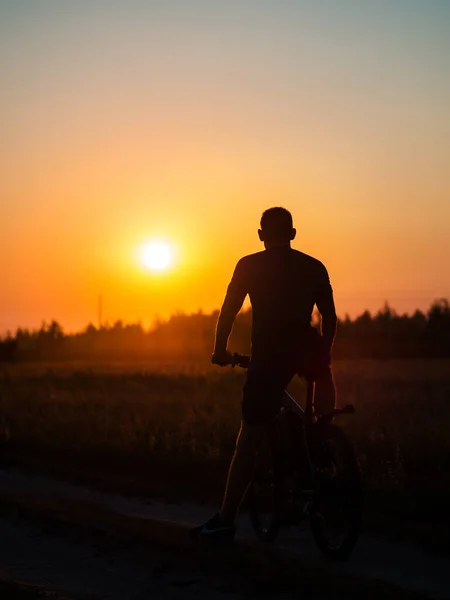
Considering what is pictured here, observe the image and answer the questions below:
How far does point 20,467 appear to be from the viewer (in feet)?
38.9

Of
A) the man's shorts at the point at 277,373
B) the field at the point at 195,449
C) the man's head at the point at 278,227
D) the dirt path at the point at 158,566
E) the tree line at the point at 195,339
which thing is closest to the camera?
the dirt path at the point at 158,566

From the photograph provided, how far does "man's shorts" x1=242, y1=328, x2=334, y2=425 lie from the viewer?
5926 millimetres

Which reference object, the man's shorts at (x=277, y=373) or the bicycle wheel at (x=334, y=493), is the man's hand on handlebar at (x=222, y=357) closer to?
the man's shorts at (x=277, y=373)

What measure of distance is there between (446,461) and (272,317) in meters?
4.20

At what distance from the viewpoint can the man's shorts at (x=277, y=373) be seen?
5.93 metres

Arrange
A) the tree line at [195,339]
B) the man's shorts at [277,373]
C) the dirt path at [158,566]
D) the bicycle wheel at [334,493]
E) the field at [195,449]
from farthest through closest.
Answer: the tree line at [195,339] → the field at [195,449] → the man's shorts at [277,373] → the bicycle wheel at [334,493] → the dirt path at [158,566]

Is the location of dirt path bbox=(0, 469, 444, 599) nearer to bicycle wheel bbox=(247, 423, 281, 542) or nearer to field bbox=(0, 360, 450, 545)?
bicycle wheel bbox=(247, 423, 281, 542)

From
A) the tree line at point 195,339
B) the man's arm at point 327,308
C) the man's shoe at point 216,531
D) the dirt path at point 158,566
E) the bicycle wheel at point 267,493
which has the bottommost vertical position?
the dirt path at point 158,566

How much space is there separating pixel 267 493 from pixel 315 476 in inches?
27.2

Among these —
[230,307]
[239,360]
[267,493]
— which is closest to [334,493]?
[267,493]

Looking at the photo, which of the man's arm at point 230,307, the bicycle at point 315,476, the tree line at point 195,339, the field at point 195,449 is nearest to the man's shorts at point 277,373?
the bicycle at point 315,476

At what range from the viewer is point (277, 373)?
5930mm

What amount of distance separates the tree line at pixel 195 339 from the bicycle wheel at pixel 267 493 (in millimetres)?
71220

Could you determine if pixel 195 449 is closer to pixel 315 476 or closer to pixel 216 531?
pixel 216 531
